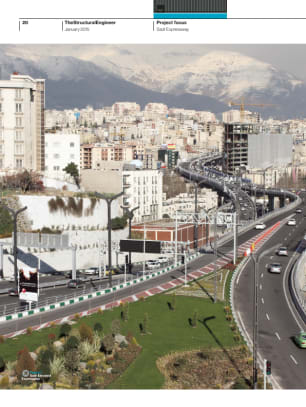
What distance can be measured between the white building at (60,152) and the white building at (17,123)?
22724mm

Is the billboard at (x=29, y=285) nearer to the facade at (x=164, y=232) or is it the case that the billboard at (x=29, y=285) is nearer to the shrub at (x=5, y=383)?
the shrub at (x=5, y=383)

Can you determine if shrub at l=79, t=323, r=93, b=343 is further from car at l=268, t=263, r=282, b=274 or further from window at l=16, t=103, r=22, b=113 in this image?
window at l=16, t=103, r=22, b=113

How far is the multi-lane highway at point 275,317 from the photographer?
3155cm

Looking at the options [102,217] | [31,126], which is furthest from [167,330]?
[31,126]

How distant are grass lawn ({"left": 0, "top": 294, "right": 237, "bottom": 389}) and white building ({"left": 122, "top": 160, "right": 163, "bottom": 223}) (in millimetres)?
65367

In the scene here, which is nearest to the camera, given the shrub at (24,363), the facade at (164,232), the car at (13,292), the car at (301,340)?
the shrub at (24,363)

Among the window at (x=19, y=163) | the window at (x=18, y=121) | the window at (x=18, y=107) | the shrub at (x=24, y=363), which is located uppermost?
the window at (x=18, y=107)

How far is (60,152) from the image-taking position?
404ft

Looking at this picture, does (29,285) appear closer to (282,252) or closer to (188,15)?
(188,15)

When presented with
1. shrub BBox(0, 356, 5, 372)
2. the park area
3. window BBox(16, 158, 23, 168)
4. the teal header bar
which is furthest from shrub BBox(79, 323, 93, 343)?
window BBox(16, 158, 23, 168)

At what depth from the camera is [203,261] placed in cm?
6700

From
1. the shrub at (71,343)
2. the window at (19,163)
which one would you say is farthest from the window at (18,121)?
the shrub at (71,343)

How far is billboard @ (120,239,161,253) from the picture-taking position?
6203 centimetres

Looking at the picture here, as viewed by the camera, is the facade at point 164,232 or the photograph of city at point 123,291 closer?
the photograph of city at point 123,291
